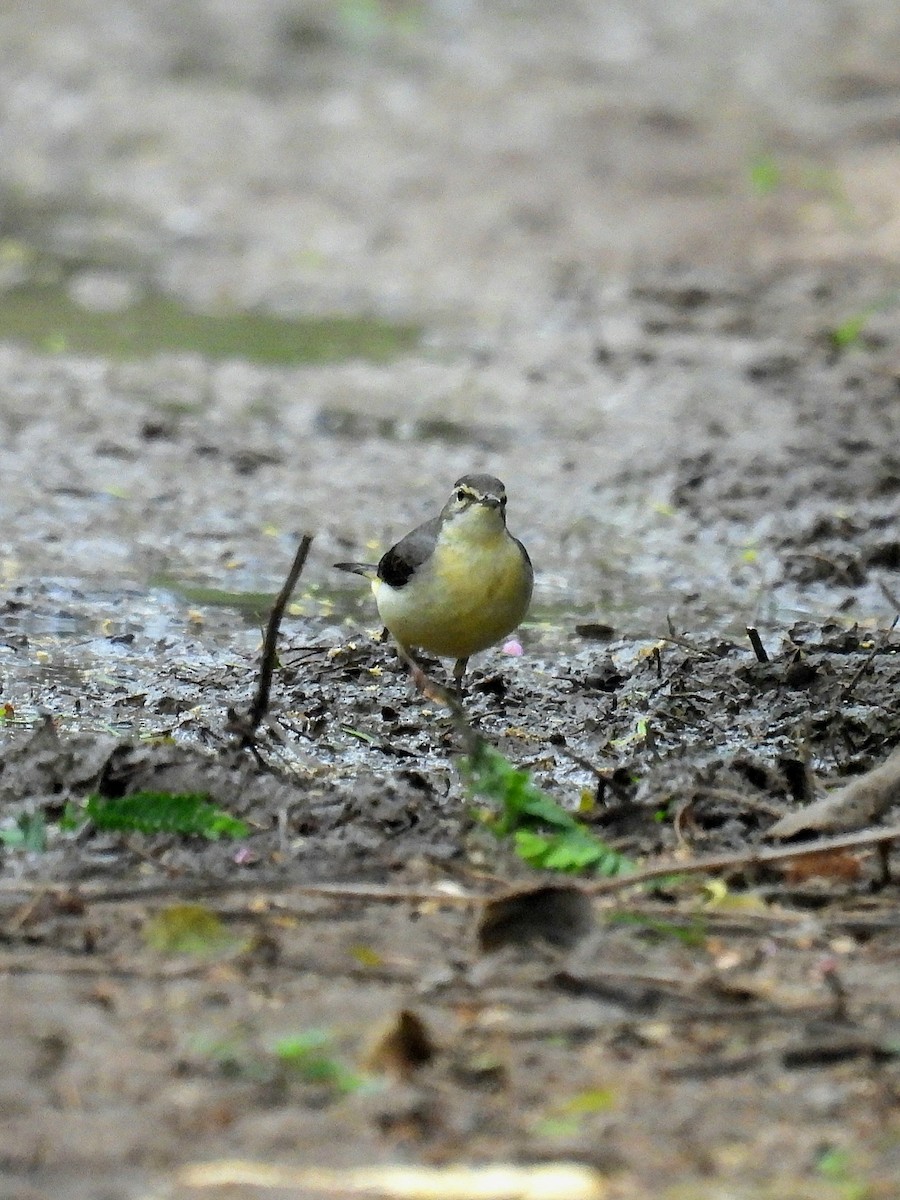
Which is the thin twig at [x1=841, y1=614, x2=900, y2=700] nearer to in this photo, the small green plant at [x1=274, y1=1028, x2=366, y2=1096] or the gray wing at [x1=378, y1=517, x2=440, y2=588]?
A: the gray wing at [x1=378, y1=517, x2=440, y2=588]

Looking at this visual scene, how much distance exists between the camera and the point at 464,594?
295 inches

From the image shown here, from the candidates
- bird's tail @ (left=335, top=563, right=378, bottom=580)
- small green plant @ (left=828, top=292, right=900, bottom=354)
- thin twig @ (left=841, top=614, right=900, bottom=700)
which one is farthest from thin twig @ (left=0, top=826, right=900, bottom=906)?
small green plant @ (left=828, top=292, right=900, bottom=354)

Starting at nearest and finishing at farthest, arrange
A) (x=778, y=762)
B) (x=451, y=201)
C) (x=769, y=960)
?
(x=769, y=960) → (x=778, y=762) → (x=451, y=201)

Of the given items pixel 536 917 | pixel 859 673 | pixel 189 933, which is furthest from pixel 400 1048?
pixel 859 673

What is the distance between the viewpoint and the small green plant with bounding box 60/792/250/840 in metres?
5.32

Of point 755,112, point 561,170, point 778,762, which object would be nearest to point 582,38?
point 755,112

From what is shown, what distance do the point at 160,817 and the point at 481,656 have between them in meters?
3.41

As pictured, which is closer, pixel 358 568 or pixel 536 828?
pixel 536 828

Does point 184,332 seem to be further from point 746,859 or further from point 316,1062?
point 316,1062

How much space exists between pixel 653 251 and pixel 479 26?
9.21 metres

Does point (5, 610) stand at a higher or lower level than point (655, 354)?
lower

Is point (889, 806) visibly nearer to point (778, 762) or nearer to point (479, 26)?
point (778, 762)

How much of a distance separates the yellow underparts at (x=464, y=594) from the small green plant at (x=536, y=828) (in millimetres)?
2158

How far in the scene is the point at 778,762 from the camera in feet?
19.9
